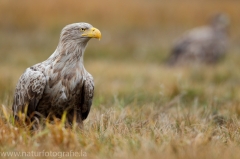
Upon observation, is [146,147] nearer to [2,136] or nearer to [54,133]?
[54,133]

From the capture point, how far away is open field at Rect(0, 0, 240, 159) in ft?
14.7

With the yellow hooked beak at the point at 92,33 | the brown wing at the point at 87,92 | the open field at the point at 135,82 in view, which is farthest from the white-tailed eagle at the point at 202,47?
the yellow hooked beak at the point at 92,33

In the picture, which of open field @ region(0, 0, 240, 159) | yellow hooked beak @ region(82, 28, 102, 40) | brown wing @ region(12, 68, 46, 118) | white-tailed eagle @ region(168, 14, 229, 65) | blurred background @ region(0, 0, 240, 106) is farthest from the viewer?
white-tailed eagle @ region(168, 14, 229, 65)

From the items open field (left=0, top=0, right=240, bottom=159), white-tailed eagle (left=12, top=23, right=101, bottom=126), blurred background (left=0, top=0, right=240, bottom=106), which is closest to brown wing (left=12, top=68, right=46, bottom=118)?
white-tailed eagle (left=12, top=23, right=101, bottom=126)

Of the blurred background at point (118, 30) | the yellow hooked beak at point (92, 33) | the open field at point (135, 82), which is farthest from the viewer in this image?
the blurred background at point (118, 30)

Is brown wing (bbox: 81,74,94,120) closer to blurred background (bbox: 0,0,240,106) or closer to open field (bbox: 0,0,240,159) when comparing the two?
open field (bbox: 0,0,240,159)

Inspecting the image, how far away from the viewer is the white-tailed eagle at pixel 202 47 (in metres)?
14.6

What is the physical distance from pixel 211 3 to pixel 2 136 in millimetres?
15956

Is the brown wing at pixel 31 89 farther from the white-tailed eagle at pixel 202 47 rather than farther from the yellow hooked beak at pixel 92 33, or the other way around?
the white-tailed eagle at pixel 202 47

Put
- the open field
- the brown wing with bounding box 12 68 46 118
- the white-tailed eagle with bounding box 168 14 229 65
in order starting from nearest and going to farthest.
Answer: the open field → the brown wing with bounding box 12 68 46 118 → the white-tailed eagle with bounding box 168 14 229 65

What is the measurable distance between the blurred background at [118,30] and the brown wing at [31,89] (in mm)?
5812

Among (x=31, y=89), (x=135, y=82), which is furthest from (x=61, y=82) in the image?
(x=135, y=82)

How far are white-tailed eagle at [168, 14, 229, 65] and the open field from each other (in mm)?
365

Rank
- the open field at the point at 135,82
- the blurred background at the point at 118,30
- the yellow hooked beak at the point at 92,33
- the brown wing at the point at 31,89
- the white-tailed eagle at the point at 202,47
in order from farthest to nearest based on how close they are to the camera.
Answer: the white-tailed eagle at the point at 202,47
the blurred background at the point at 118,30
the yellow hooked beak at the point at 92,33
the brown wing at the point at 31,89
the open field at the point at 135,82
